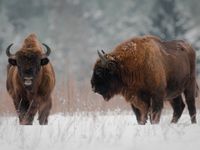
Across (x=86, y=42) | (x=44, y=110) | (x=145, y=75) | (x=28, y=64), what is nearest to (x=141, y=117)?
(x=145, y=75)

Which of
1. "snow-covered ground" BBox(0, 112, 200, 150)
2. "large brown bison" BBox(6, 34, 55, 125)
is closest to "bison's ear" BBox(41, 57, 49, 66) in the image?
"large brown bison" BBox(6, 34, 55, 125)

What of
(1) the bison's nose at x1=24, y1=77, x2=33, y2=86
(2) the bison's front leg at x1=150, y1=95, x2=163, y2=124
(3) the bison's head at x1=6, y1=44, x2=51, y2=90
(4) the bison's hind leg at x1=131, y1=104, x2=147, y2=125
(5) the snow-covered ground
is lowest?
(5) the snow-covered ground

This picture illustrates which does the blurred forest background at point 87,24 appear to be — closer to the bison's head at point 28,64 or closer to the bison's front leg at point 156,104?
the bison's head at point 28,64

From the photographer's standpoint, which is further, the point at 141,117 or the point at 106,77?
the point at 106,77

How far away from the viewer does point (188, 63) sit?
467 inches

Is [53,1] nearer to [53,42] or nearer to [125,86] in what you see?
[53,42]

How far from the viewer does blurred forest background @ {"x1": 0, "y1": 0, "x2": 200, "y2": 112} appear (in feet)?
156

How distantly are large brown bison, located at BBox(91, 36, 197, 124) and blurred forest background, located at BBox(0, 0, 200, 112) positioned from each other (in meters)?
32.7

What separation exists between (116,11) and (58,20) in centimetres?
896

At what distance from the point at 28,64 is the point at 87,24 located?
50910mm

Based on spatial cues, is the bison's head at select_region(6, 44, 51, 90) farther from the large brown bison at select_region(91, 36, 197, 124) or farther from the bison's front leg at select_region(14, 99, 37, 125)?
the large brown bison at select_region(91, 36, 197, 124)

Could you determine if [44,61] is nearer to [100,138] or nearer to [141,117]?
[141,117]

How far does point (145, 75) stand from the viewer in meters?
10.5

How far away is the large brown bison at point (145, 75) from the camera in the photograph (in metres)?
10.4
